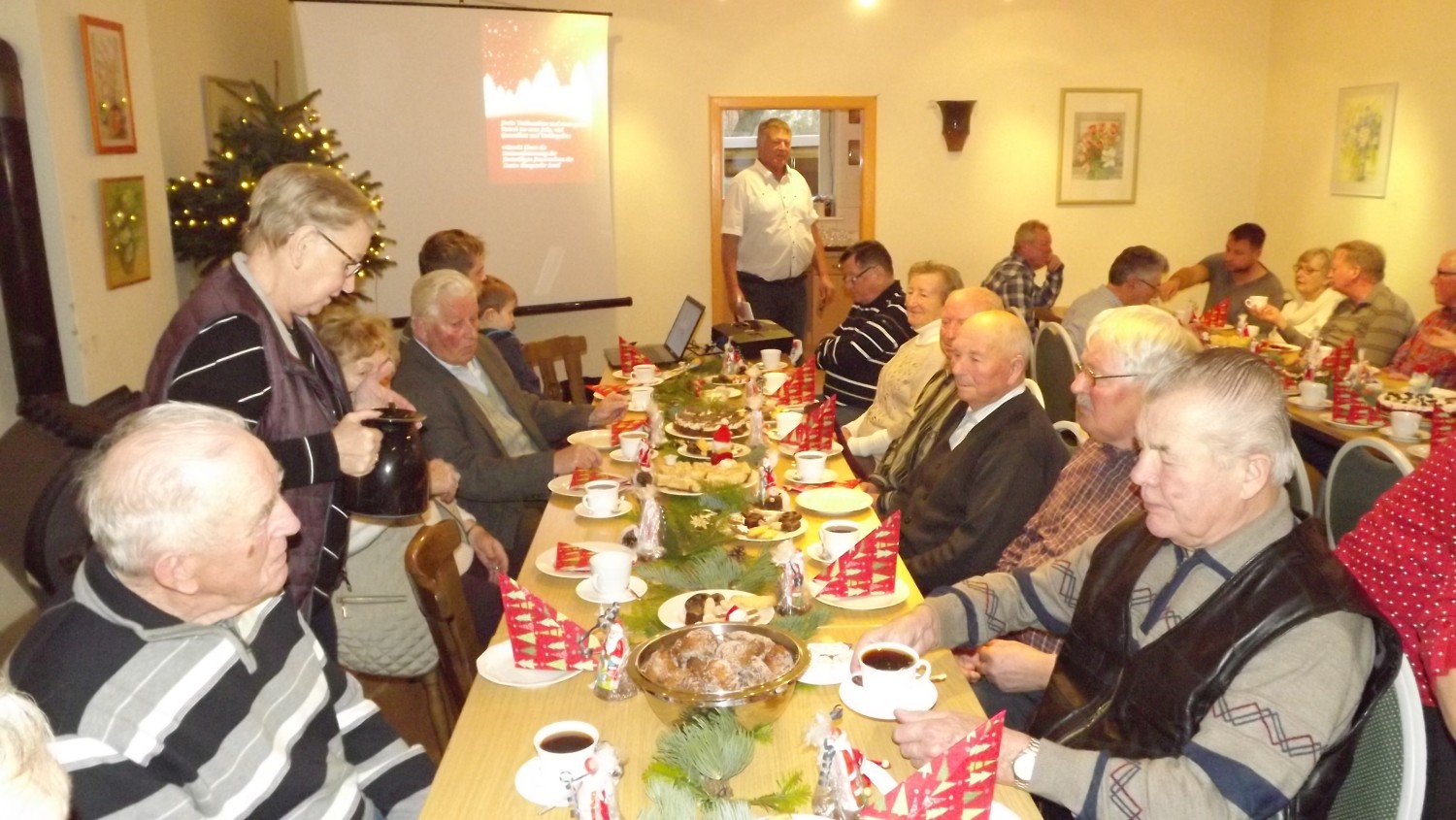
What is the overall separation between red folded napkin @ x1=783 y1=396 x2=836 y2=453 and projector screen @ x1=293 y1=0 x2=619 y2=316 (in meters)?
4.02

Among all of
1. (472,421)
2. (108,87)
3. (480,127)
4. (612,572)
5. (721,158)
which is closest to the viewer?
(612,572)

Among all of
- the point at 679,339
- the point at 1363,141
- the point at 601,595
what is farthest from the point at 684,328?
the point at 1363,141

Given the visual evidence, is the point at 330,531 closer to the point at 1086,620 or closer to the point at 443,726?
the point at 443,726

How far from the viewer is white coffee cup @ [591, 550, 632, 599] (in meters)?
2.11

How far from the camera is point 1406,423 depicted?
3.83m

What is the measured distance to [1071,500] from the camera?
2.44 meters

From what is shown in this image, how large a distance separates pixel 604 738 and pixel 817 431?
1862mm

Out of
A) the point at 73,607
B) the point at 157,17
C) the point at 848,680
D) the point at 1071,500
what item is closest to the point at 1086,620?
the point at 848,680

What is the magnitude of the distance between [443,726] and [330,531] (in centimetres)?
59

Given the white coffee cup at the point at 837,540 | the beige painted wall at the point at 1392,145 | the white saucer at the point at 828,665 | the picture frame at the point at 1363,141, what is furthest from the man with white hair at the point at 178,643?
the picture frame at the point at 1363,141

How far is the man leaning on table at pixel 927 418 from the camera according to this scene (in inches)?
129

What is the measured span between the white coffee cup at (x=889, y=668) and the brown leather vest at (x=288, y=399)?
116 cm

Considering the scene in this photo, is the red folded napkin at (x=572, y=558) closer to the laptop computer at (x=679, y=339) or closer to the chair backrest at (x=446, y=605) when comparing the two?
the chair backrest at (x=446, y=605)

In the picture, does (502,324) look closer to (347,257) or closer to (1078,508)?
(347,257)
